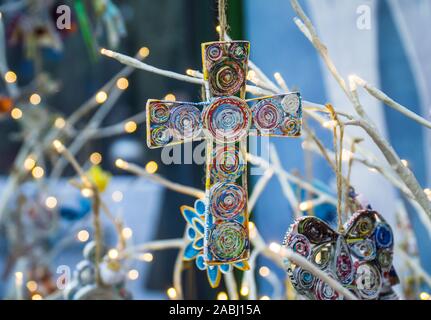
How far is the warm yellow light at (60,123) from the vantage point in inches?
70.1

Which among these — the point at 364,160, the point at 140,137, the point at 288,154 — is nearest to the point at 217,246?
the point at 364,160

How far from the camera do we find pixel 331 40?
1678 millimetres

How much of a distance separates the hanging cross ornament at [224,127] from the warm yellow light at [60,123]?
967 mm

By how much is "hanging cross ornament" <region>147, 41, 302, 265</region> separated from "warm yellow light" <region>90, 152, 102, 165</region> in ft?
3.35

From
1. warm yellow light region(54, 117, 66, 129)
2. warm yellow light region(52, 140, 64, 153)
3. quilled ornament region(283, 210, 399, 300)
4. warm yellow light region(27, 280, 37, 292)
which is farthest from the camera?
warm yellow light region(54, 117, 66, 129)

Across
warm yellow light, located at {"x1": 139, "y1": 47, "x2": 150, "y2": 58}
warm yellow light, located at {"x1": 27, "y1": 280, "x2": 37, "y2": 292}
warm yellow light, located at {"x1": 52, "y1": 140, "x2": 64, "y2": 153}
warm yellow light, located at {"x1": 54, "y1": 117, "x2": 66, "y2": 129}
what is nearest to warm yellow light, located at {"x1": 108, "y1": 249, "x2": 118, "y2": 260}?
warm yellow light, located at {"x1": 52, "y1": 140, "x2": 64, "y2": 153}

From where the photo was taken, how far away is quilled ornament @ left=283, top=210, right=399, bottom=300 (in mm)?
804

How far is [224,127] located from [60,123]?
104 centimetres

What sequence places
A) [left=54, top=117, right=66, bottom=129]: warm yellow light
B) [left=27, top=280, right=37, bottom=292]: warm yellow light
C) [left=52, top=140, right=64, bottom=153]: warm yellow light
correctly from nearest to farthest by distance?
[left=52, top=140, right=64, bottom=153]: warm yellow light
[left=27, top=280, right=37, bottom=292]: warm yellow light
[left=54, top=117, right=66, bottom=129]: warm yellow light

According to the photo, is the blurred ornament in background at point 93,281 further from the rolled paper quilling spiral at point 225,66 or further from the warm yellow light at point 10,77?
the warm yellow light at point 10,77

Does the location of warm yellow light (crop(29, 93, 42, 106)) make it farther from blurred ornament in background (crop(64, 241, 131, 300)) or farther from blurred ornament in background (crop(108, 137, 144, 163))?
blurred ornament in background (crop(64, 241, 131, 300))

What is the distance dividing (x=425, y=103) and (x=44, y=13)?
93cm

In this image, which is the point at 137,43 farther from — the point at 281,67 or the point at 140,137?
the point at 281,67

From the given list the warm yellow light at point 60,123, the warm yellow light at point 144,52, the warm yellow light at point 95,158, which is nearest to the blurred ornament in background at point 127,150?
the warm yellow light at point 95,158
